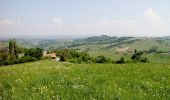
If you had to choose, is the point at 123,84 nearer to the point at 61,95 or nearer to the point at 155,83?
the point at 155,83

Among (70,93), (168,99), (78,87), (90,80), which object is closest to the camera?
(168,99)

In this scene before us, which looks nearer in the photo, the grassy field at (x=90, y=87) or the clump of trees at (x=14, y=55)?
the grassy field at (x=90, y=87)

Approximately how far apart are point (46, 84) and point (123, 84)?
3.81 m

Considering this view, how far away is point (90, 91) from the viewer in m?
14.2

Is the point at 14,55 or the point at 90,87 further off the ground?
the point at 90,87

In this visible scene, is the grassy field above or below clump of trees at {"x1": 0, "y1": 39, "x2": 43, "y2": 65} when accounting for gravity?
above

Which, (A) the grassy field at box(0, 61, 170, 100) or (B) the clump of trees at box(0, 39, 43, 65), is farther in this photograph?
(B) the clump of trees at box(0, 39, 43, 65)

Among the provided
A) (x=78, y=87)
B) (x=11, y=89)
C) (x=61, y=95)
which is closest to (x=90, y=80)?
(x=78, y=87)

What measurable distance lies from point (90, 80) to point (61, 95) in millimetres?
3021

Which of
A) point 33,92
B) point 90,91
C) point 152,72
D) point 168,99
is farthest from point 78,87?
point 152,72

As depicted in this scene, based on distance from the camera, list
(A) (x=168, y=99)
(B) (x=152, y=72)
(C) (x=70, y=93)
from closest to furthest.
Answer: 1. (A) (x=168, y=99)
2. (C) (x=70, y=93)
3. (B) (x=152, y=72)

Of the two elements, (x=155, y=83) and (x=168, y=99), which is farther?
(x=155, y=83)

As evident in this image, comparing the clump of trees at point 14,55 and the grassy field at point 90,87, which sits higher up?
the grassy field at point 90,87

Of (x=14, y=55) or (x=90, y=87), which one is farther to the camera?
(x=14, y=55)
